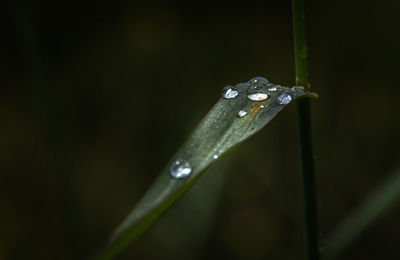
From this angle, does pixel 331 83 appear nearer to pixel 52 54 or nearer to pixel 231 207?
pixel 231 207

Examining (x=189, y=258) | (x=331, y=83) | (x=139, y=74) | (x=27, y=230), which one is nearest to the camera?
(x=331, y=83)

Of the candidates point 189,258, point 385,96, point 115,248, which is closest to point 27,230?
point 189,258

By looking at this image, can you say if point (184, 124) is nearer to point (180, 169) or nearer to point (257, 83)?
point (257, 83)

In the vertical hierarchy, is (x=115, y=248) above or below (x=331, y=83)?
above

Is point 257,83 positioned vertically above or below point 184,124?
above

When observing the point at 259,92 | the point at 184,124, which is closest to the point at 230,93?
the point at 259,92

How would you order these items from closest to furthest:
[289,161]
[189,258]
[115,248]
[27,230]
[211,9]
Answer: [115,248] → [189,258] → [27,230] → [289,161] → [211,9]
